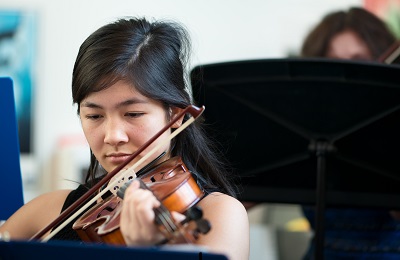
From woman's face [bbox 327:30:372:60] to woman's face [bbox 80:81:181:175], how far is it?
98 cm

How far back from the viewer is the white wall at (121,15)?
345cm

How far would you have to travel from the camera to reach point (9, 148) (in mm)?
1350

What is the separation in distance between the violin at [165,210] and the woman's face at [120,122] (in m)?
0.05

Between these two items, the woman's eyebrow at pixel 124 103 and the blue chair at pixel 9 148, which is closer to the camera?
the woman's eyebrow at pixel 124 103

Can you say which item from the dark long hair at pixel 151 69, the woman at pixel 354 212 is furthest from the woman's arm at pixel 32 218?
the woman at pixel 354 212

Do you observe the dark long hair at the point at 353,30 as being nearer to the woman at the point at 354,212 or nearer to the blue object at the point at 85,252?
the woman at the point at 354,212

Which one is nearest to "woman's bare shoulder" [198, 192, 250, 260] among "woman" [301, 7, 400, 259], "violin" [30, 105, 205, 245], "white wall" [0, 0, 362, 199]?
"violin" [30, 105, 205, 245]

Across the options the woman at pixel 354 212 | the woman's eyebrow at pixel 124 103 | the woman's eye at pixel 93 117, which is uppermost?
the woman's eyebrow at pixel 124 103

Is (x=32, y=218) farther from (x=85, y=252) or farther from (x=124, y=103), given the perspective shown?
(x=85, y=252)

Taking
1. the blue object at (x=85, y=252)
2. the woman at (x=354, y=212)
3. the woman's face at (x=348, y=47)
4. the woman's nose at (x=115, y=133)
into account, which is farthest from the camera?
the woman's face at (x=348, y=47)

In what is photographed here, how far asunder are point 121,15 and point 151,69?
89.9 inches

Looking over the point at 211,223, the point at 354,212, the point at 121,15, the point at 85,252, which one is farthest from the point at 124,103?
the point at 121,15

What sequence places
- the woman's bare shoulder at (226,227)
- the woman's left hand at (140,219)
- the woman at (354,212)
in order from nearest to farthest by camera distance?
the woman's left hand at (140,219) → the woman's bare shoulder at (226,227) → the woman at (354,212)

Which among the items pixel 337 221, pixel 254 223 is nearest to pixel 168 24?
pixel 337 221
